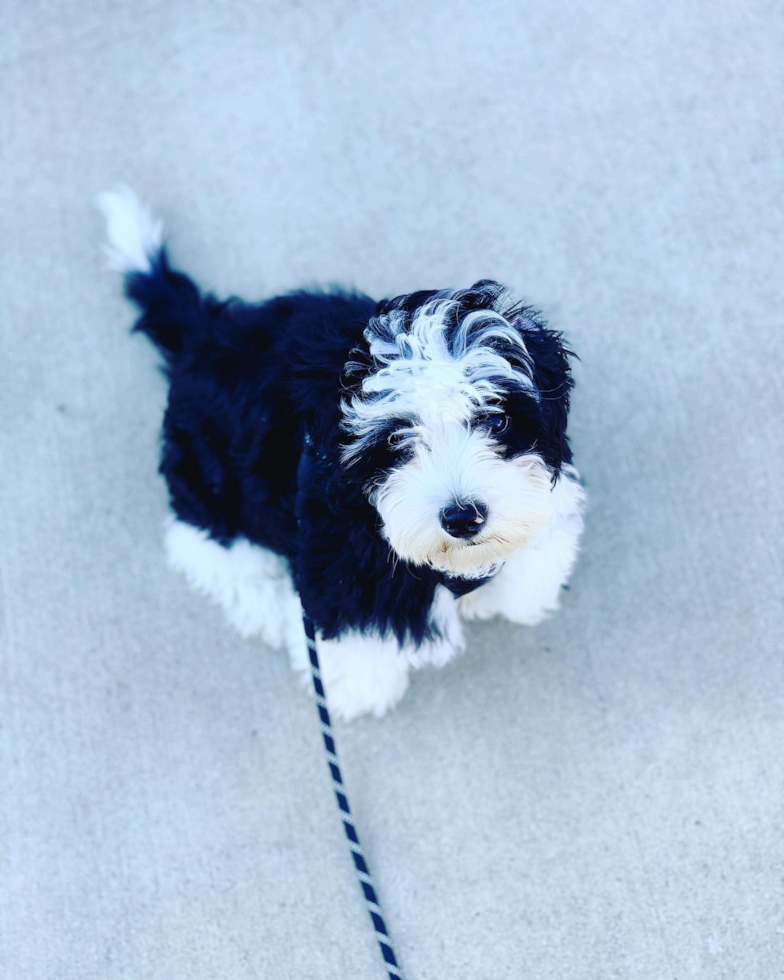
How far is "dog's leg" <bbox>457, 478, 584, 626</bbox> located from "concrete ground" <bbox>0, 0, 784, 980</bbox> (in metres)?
0.20

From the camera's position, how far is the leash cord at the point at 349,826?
1.97 metres

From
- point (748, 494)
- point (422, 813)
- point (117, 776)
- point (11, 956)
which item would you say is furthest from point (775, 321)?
point (11, 956)

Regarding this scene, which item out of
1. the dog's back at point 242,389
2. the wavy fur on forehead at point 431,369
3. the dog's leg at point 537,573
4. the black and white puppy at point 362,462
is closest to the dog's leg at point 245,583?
the black and white puppy at point 362,462

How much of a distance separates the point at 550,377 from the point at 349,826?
4.06 ft

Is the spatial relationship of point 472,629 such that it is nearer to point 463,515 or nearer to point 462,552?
point 462,552

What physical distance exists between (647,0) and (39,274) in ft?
7.74

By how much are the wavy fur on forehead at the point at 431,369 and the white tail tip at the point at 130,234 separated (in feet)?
3.76

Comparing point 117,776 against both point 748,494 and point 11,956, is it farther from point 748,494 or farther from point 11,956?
point 748,494

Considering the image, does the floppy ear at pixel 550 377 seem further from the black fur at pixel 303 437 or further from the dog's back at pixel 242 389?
the dog's back at pixel 242 389

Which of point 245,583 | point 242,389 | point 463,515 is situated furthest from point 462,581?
point 245,583

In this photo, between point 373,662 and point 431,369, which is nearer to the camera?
point 431,369

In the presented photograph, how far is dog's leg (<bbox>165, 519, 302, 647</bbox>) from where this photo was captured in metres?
2.29

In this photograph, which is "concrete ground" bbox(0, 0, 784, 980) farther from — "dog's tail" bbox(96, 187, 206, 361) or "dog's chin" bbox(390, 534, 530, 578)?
"dog's chin" bbox(390, 534, 530, 578)

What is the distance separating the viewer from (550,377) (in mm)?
1593
